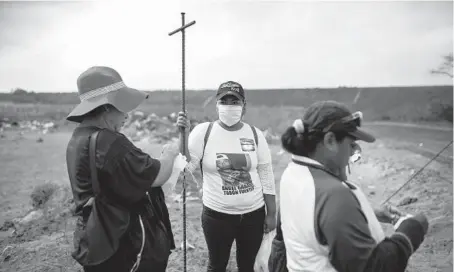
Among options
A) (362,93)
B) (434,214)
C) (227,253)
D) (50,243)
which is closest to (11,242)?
(50,243)

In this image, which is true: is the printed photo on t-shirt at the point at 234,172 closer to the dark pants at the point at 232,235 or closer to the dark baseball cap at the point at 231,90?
the dark pants at the point at 232,235

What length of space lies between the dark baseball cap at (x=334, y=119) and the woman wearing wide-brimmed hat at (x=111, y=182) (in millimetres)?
828

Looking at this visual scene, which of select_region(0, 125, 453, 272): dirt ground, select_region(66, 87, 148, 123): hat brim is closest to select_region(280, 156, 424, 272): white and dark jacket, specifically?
select_region(66, 87, 148, 123): hat brim

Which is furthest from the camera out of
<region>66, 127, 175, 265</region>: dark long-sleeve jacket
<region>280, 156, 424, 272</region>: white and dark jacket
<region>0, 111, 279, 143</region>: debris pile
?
<region>0, 111, 279, 143</region>: debris pile

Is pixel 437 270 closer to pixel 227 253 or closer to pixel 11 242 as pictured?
pixel 227 253

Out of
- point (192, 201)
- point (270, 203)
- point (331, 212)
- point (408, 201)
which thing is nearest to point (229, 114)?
point (270, 203)

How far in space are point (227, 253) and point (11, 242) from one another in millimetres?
3710

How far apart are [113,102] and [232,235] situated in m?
1.38

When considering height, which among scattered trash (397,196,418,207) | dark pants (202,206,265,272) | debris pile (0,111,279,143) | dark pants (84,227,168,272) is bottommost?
scattered trash (397,196,418,207)

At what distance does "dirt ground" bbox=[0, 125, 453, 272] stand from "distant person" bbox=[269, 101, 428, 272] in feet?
8.84

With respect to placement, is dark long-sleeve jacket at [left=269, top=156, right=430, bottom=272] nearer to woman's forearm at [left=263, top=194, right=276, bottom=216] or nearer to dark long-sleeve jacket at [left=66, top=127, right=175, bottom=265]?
dark long-sleeve jacket at [left=66, top=127, right=175, bottom=265]

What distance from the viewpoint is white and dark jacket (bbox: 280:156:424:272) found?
124cm

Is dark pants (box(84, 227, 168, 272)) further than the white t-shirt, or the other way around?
the white t-shirt

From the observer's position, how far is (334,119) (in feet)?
4.69
